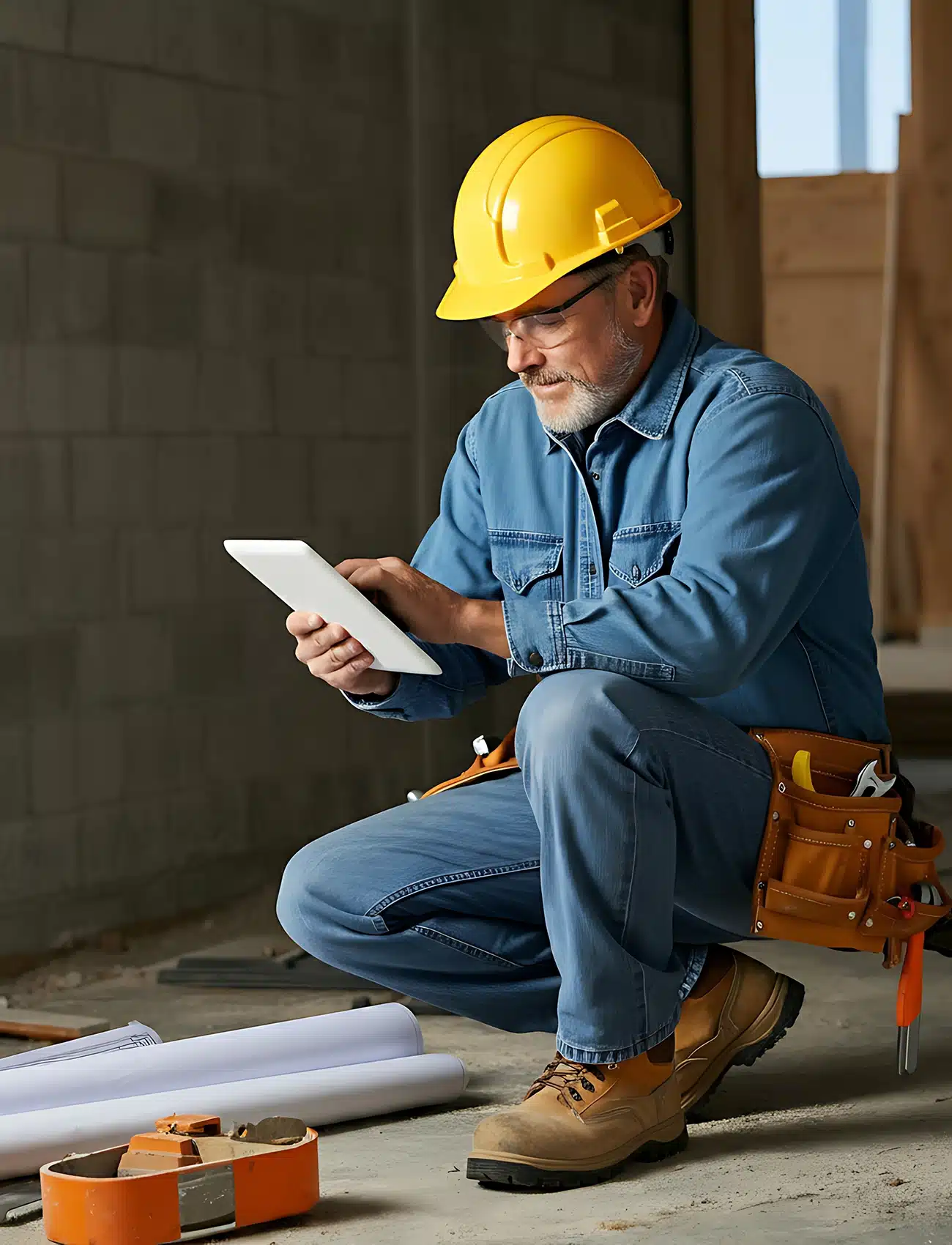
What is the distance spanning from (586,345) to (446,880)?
800 millimetres

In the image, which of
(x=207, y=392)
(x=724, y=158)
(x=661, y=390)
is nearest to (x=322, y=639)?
(x=661, y=390)

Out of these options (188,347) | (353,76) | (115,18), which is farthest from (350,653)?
(353,76)

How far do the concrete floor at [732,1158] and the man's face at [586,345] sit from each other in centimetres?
105

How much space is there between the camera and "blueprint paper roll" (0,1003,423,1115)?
2387 millimetres

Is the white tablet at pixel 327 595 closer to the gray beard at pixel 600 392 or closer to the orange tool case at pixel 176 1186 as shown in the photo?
the gray beard at pixel 600 392

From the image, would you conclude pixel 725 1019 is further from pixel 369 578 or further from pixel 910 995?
pixel 369 578

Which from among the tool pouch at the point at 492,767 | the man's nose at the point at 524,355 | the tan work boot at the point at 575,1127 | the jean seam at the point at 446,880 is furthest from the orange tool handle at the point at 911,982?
the man's nose at the point at 524,355

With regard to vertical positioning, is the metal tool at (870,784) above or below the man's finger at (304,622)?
below

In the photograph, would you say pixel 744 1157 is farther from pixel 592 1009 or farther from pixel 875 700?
pixel 875 700

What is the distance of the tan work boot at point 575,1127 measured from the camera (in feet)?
6.86

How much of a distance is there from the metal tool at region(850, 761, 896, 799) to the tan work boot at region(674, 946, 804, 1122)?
332 millimetres

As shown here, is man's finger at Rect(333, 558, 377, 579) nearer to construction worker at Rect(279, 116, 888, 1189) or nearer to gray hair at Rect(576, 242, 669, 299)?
construction worker at Rect(279, 116, 888, 1189)

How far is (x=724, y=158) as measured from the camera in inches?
214

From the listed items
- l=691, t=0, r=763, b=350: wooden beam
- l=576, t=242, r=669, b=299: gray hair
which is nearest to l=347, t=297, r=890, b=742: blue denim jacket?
l=576, t=242, r=669, b=299: gray hair
